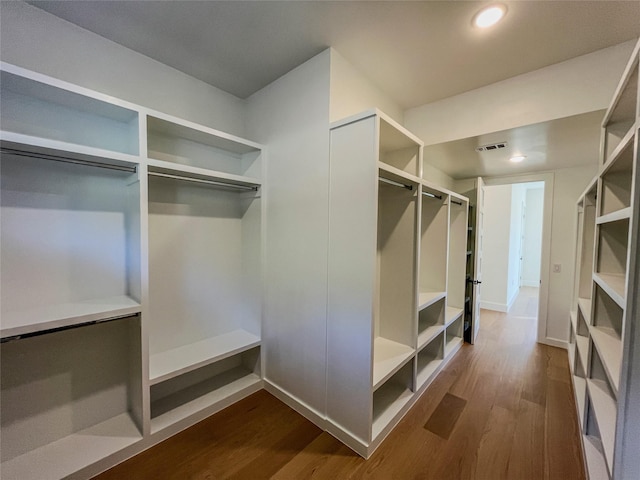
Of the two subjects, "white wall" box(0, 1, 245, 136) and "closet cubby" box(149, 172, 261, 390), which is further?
"closet cubby" box(149, 172, 261, 390)

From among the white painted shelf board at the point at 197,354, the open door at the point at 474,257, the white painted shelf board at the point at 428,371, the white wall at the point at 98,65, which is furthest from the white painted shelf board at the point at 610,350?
the white wall at the point at 98,65

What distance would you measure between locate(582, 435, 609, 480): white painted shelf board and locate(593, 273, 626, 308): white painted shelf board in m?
1.00

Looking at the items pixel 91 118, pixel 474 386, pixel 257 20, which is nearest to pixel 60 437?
pixel 91 118

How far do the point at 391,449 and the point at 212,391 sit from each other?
4.92ft

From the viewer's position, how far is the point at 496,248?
5.30 meters

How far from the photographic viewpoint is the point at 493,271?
5.19 metres

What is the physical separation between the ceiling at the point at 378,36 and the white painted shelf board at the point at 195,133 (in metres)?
0.55

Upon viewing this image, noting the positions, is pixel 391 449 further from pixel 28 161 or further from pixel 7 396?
pixel 28 161

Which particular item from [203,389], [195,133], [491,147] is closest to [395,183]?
[491,147]

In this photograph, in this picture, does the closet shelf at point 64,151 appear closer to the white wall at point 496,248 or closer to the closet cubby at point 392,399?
the closet cubby at point 392,399

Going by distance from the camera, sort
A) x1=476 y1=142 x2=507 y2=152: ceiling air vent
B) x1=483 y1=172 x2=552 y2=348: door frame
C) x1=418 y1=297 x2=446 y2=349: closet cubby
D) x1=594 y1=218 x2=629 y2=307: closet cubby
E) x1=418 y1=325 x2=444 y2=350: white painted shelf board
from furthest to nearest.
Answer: x1=483 y1=172 x2=552 y2=348: door frame < x1=418 y1=297 x2=446 y2=349: closet cubby < x1=476 y1=142 x2=507 y2=152: ceiling air vent < x1=418 y1=325 x2=444 y2=350: white painted shelf board < x1=594 y1=218 x2=629 y2=307: closet cubby

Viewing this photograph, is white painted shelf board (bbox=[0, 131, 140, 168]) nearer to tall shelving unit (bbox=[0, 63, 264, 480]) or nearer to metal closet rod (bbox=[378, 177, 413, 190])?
tall shelving unit (bbox=[0, 63, 264, 480])

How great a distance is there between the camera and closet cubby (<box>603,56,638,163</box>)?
3.91ft

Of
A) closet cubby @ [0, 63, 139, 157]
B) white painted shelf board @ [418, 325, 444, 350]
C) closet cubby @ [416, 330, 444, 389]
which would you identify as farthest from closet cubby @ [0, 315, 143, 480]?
closet cubby @ [416, 330, 444, 389]
